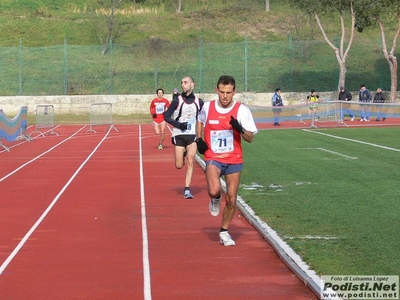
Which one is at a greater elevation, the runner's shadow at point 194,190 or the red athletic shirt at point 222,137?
the red athletic shirt at point 222,137

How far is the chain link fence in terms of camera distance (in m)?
49.6

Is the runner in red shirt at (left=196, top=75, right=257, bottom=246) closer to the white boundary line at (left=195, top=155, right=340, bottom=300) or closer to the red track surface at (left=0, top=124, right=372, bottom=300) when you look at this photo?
the white boundary line at (left=195, top=155, right=340, bottom=300)

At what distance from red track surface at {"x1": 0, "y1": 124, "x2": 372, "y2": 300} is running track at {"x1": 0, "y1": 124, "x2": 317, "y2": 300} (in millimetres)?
11

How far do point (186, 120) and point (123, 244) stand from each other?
14.9 feet

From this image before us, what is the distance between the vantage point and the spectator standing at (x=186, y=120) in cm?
1398

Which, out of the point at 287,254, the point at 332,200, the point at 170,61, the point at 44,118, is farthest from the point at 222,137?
the point at 170,61

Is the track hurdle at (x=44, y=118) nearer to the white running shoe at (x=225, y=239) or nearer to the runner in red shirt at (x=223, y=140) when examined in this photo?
the white running shoe at (x=225, y=239)

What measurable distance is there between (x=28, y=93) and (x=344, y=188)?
3662 cm

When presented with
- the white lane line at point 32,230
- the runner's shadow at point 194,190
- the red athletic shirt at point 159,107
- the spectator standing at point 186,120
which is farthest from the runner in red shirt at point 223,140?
the red athletic shirt at point 159,107

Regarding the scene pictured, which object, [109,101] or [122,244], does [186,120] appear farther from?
[109,101]

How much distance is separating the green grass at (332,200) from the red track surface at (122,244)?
1.69ft

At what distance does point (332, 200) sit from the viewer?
1323 centimetres

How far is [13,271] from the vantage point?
8648 millimetres

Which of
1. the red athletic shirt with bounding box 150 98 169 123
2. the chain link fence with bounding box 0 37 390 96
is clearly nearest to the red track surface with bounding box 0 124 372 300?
the red athletic shirt with bounding box 150 98 169 123
